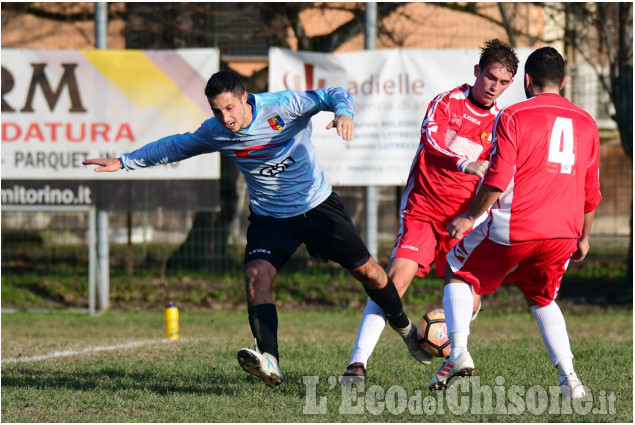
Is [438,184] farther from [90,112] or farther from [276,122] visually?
[90,112]

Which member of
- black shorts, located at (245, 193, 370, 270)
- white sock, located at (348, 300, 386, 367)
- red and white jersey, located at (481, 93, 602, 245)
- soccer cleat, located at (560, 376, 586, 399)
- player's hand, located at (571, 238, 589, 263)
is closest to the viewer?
red and white jersey, located at (481, 93, 602, 245)

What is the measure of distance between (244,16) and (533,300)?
845 centimetres

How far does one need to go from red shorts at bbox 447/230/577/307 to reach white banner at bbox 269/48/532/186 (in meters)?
6.21

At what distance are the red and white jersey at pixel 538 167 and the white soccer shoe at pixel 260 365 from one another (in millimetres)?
1527

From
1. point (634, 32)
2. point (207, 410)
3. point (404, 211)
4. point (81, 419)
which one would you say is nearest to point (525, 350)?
point (404, 211)

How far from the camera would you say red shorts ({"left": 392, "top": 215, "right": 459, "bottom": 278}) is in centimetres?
665

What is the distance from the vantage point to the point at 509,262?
554 centimetres

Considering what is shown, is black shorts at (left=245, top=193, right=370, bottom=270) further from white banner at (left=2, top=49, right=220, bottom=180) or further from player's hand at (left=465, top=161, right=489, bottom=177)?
white banner at (left=2, top=49, right=220, bottom=180)

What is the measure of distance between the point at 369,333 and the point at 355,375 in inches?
13.9

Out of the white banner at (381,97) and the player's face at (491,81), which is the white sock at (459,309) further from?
the white banner at (381,97)

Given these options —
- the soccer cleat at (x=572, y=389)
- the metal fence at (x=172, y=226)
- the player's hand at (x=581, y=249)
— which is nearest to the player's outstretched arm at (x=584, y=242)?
the player's hand at (x=581, y=249)

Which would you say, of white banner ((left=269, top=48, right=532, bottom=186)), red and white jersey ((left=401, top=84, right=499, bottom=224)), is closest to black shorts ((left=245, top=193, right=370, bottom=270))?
red and white jersey ((left=401, top=84, right=499, bottom=224))

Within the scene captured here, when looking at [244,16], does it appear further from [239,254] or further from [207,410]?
[207,410]

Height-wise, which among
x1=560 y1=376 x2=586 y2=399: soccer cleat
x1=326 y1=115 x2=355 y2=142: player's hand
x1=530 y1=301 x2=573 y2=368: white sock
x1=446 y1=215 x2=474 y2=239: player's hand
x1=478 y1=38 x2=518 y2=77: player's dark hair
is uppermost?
x1=478 y1=38 x2=518 y2=77: player's dark hair
